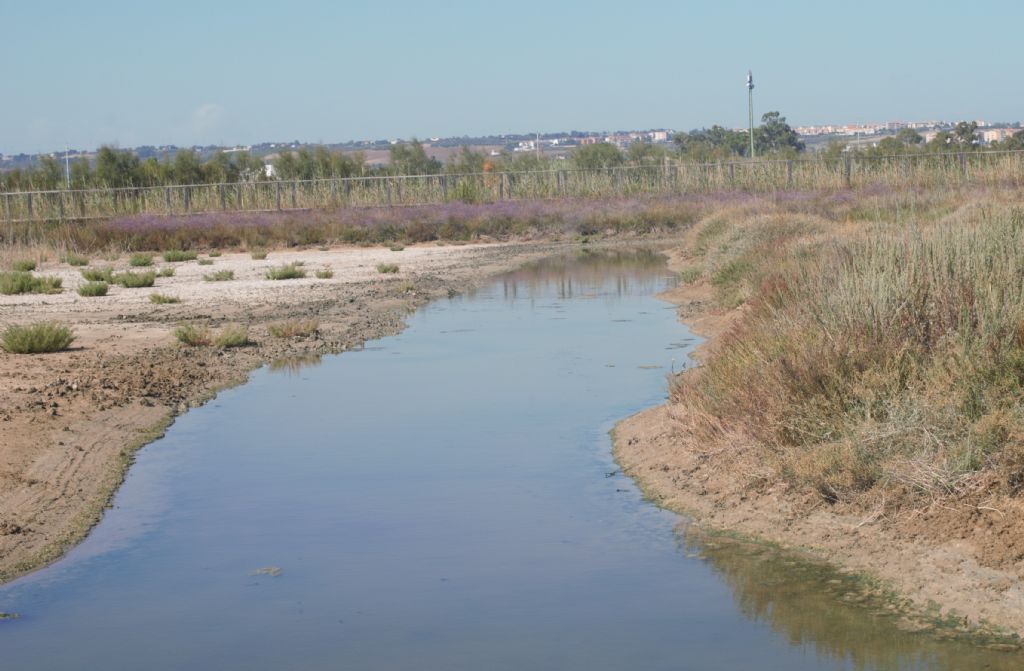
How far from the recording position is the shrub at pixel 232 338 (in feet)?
68.9

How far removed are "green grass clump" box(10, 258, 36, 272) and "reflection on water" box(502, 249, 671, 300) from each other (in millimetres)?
12867

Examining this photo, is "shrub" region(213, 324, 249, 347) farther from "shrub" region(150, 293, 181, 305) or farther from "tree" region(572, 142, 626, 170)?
"tree" region(572, 142, 626, 170)

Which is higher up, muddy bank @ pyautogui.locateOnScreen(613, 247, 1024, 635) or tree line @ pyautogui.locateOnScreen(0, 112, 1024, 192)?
tree line @ pyautogui.locateOnScreen(0, 112, 1024, 192)

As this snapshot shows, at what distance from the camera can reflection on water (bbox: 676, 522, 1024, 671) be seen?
812 centimetres

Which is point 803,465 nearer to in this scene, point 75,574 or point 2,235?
point 75,574

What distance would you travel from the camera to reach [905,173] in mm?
60156

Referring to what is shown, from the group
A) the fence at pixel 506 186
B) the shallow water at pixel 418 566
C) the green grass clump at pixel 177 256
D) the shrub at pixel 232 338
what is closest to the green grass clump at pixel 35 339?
the shrub at pixel 232 338

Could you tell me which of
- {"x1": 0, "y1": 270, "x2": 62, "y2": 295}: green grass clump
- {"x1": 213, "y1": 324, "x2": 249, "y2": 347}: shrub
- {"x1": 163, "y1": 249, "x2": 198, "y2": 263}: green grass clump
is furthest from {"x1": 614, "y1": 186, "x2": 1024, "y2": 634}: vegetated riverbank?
{"x1": 163, "y1": 249, "x2": 198, "y2": 263}: green grass clump

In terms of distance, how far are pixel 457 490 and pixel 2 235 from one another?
131ft

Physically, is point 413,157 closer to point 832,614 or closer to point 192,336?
point 192,336

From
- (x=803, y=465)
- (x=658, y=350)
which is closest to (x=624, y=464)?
(x=803, y=465)

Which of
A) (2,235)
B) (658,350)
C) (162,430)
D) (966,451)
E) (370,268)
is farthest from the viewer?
(2,235)

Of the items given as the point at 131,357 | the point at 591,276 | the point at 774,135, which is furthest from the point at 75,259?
the point at 774,135

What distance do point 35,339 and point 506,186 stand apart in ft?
152
